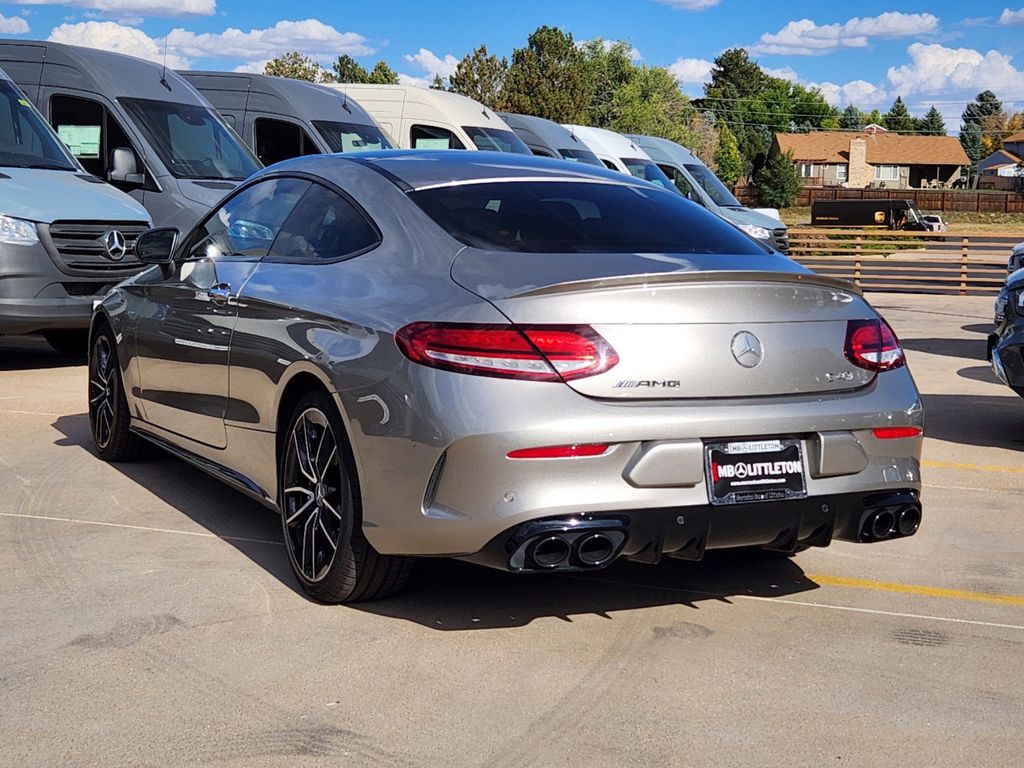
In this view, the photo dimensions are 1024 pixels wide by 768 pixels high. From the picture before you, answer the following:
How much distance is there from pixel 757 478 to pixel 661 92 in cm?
10701

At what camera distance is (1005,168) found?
5699 inches

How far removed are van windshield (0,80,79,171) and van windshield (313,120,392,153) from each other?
4.90 metres

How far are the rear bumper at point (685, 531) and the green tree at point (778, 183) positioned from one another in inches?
3398

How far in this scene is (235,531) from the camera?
6.22 metres

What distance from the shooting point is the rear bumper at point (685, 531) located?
438 cm

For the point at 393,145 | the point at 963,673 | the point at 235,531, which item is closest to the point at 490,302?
the point at 963,673

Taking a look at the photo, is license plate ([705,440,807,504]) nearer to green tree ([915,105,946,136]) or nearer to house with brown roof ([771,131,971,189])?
house with brown roof ([771,131,971,189])

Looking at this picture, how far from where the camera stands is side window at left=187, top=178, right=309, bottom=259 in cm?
590

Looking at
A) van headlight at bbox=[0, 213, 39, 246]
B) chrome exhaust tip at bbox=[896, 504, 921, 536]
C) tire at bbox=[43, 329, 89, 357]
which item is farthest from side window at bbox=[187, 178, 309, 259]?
tire at bbox=[43, 329, 89, 357]

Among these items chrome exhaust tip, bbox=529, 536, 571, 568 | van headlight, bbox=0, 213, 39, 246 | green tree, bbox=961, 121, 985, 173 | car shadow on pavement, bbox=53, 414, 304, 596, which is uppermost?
green tree, bbox=961, 121, 985, 173

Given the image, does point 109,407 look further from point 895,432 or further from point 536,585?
point 895,432

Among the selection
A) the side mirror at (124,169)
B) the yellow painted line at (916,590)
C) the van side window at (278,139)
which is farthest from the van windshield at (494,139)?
the yellow painted line at (916,590)

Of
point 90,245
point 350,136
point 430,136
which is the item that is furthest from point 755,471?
point 430,136

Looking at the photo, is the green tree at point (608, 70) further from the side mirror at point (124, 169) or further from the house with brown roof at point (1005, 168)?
the side mirror at point (124, 169)
